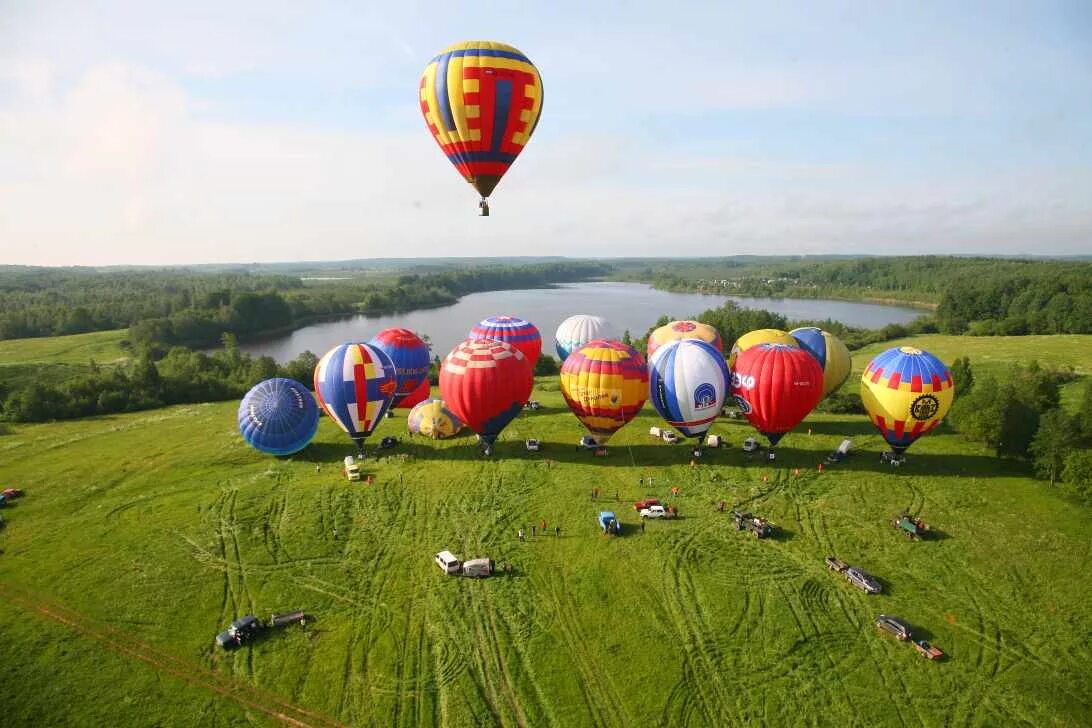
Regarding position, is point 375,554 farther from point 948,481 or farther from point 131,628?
point 948,481

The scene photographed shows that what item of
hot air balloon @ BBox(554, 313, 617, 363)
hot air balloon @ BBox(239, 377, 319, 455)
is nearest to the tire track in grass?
hot air balloon @ BBox(239, 377, 319, 455)

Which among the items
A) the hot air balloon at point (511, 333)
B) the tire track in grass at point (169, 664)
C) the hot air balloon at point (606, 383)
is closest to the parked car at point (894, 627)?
the hot air balloon at point (606, 383)

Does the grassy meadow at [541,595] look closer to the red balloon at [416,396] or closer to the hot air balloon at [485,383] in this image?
the hot air balloon at [485,383]

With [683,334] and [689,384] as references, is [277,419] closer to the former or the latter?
[689,384]

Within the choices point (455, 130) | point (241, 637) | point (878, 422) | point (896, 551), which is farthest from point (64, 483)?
point (878, 422)

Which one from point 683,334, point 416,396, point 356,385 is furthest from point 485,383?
point 683,334

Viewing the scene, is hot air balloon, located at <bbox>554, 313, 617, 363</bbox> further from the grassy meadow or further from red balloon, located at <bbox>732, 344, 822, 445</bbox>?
red balloon, located at <bbox>732, 344, 822, 445</bbox>
